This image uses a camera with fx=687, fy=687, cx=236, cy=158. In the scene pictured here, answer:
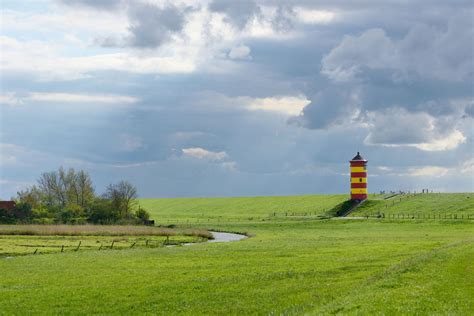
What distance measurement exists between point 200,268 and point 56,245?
36.3m

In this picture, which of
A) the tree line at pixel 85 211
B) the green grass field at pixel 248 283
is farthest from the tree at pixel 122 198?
the green grass field at pixel 248 283

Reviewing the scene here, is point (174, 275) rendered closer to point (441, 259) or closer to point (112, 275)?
point (112, 275)

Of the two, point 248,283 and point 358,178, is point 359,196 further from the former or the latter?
point 248,283

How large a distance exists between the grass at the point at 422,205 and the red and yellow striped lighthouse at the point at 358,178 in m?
2.72

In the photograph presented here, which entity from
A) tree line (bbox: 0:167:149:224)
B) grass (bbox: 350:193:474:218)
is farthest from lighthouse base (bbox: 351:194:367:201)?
tree line (bbox: 0:167:149:224)

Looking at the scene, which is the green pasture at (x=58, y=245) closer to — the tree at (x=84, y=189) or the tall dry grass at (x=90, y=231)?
the tall dry grass at (x=90, y=231)

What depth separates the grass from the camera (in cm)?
13588

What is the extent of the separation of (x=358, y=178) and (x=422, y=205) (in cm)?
1568

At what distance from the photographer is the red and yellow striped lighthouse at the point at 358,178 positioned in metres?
152

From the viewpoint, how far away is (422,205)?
146000 millimetres

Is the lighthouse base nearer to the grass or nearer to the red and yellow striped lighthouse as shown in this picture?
the red and yellow striped lighthouse

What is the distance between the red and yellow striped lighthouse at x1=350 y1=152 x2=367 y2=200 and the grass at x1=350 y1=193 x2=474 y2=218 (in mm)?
2720

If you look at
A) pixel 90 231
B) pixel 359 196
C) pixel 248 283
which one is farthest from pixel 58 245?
pixel 359 196

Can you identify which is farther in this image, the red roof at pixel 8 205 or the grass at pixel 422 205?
the grass at pixel 422 205
